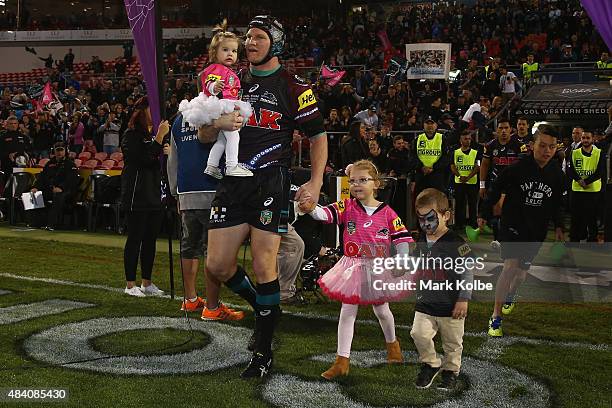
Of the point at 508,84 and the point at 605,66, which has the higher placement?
the point at 605,66

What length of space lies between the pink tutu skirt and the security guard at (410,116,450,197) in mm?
8004

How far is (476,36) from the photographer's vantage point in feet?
87.1

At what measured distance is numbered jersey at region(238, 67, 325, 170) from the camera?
4.75 m

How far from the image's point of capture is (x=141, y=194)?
747 cm

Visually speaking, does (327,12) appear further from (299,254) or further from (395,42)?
(299,254)

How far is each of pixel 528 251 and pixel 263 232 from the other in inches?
102

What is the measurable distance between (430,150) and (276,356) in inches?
333

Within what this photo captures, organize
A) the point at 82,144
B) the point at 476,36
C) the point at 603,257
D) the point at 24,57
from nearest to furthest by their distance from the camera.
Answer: the point at 603,257
the point at 82,144
the point at 476,36
the point at 24,57

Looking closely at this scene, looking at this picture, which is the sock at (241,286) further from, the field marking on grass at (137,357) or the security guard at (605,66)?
the security guard at (605,66)

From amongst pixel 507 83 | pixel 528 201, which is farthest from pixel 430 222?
pixel 507 83

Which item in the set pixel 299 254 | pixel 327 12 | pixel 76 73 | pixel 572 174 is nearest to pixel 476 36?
pixel 327 12

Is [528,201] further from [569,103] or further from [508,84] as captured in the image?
[508,84]

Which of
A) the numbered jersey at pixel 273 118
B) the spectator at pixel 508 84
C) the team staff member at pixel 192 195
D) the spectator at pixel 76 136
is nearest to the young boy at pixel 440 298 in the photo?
the numbered jersey at pixel 273 118

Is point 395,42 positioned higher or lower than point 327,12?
lower
